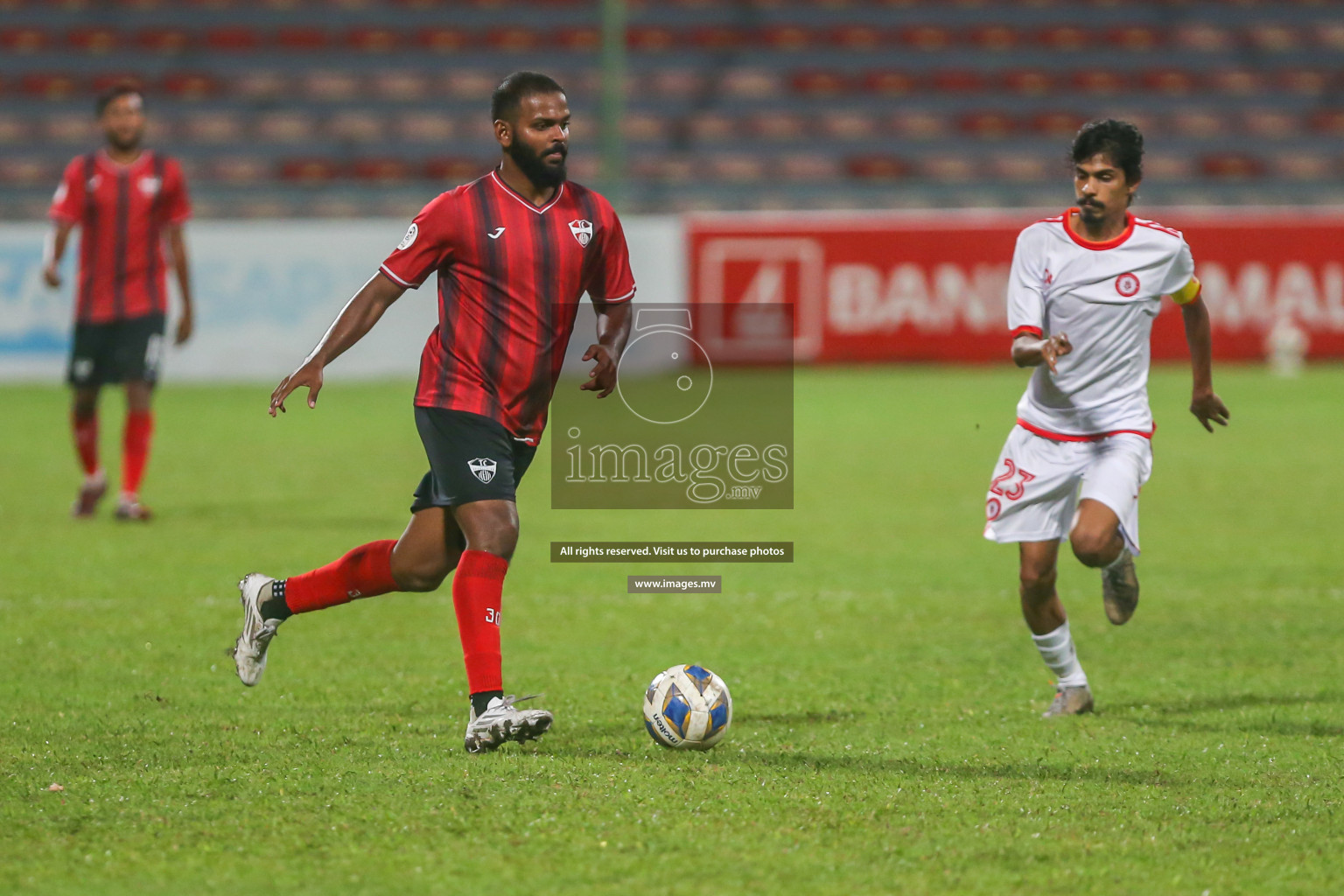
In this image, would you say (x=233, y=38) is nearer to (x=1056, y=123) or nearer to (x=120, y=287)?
(x=1056, y=123)

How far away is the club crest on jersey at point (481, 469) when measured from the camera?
4625 mm

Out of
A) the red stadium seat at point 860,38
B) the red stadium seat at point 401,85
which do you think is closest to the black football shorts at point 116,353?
the red stadium seat at point 401,85

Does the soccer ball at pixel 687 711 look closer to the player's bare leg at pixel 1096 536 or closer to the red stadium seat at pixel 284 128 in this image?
the player's bare leg at pixel 1096 536

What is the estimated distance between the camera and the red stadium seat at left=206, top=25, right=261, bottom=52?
2469 cm

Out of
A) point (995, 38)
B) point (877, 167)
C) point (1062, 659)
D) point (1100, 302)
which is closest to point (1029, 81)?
point (995, 38)

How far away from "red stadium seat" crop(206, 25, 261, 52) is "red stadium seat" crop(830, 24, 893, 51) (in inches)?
340

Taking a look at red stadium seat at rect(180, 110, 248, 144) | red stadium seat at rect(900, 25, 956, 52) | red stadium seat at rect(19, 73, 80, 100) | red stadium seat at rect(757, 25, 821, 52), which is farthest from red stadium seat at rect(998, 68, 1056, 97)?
red stadium seat at rect(19, 73, 80, 100)

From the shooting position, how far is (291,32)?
24.8 meters

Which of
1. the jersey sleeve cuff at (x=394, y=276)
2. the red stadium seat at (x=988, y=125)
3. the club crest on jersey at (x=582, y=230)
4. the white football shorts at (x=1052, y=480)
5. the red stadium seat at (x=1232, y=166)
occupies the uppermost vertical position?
the red stadium seat at (x=988, y=125)

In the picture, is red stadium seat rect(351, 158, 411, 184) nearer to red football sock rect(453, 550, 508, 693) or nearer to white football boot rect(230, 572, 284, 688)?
white football boot rect(230, 572, 284, 688)

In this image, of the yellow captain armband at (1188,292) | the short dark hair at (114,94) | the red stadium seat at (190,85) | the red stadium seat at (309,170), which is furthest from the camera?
the red stadium seat at (190,85)

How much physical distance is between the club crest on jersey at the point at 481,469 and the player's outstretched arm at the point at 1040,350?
1497 millimetres

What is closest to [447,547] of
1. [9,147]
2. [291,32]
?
[9,147]

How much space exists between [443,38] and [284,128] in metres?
3.02
